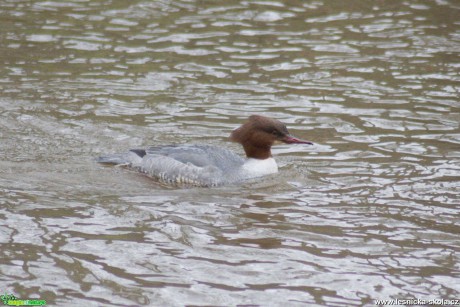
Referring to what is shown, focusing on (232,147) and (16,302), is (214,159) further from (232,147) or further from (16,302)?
(16,302)

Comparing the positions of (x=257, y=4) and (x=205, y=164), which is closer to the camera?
(x=205, y=164)

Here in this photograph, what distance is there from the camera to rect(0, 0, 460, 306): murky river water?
8.03m

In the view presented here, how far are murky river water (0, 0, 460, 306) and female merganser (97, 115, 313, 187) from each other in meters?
0.17

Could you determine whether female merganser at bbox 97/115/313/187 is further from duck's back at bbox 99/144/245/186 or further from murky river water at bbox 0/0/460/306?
murky river water at bbox 0/0/460/306

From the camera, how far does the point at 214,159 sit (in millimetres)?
10992

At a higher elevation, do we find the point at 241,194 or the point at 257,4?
the point at 257,4

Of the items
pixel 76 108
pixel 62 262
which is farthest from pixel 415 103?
pixel 62 262

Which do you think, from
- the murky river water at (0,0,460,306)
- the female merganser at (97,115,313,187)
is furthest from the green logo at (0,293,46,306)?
the female merganser at (97,115,313,187)

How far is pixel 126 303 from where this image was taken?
743cm

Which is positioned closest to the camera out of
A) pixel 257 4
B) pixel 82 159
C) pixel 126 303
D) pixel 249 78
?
pixel 126 303

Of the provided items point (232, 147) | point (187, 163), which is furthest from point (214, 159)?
point (232, 147)

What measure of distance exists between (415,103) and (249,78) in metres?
2.53

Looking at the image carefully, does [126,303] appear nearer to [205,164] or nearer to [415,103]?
[205,164]

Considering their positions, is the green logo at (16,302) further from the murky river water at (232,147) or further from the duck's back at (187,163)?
the duck's back at (187,163)
